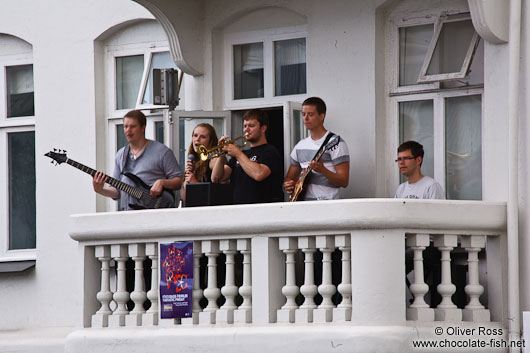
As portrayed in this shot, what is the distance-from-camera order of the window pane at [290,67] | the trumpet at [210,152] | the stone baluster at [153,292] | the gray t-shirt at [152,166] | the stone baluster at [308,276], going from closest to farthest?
1. the stone baluster at [308,276]
2. the stone baluster at [153,292]
3. the trumpet at [210,152]
4. the gray t-shirt at [152,166]
5. the window pane at [290,67]

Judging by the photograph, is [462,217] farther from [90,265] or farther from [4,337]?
[4,337]

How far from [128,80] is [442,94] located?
131 inches

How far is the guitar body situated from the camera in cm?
1201

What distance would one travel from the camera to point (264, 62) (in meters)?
12.8

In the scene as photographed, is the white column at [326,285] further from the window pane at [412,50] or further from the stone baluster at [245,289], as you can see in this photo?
the window pane at [412,50]

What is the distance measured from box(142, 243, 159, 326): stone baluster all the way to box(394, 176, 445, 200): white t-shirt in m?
1.93

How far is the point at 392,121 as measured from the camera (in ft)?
39.4

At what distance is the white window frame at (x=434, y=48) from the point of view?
11.4 meters

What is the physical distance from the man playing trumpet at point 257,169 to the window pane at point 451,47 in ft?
4.79

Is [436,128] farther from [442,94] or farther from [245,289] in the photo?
[245,289]

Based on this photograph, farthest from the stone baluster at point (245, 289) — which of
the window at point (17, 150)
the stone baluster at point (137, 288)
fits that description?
the window at point (17, 150)

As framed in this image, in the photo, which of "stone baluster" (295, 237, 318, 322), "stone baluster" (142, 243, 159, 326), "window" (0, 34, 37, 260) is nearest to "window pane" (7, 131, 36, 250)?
"window" (0, 34, 37, 260)

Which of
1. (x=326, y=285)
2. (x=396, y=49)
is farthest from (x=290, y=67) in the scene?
(x=326, y=285)

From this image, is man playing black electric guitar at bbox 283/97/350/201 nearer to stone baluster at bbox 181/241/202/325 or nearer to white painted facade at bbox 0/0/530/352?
white painted facade at bbox 0/0/530/352
